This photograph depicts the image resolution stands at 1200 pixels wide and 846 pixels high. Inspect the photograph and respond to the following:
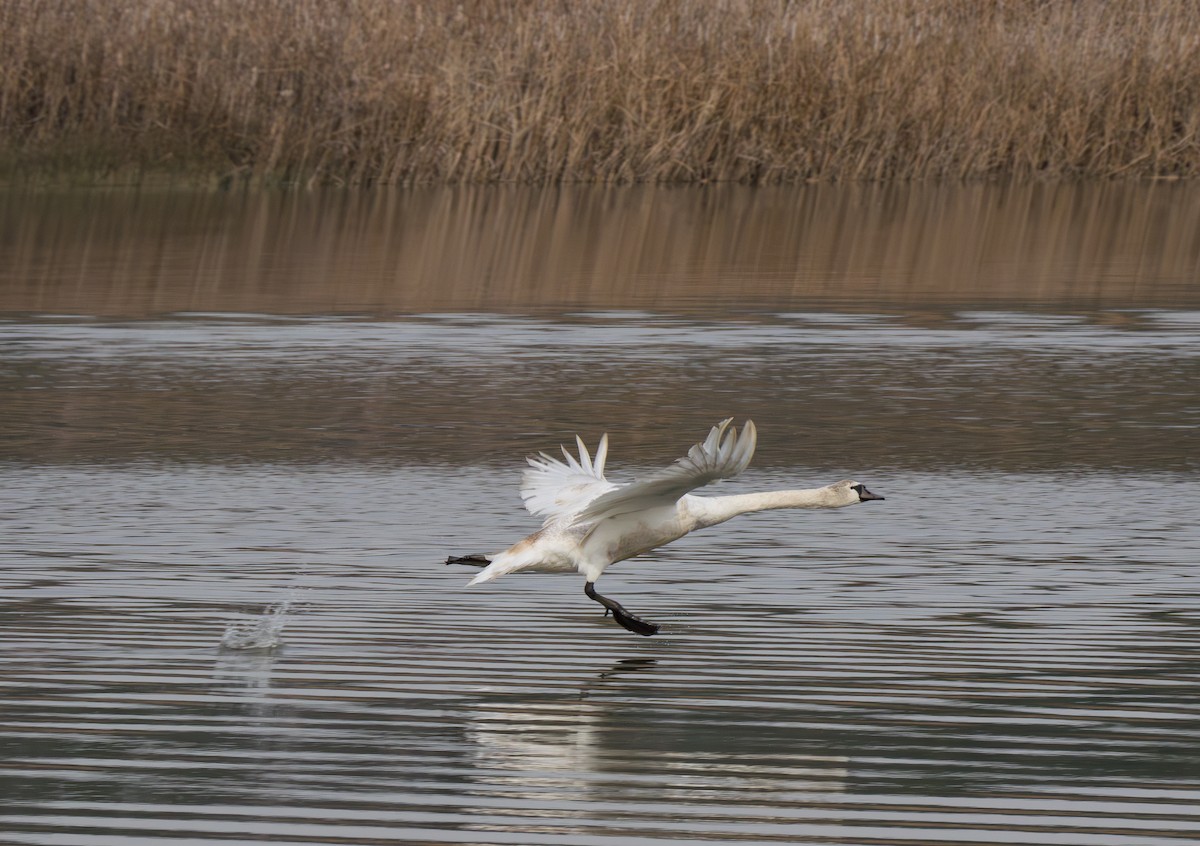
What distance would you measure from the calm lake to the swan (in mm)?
194

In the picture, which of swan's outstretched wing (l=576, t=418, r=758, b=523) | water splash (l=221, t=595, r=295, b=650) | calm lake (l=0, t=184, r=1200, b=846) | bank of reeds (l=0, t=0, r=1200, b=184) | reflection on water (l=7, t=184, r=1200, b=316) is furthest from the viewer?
bank of reeds (l=0, t=0, r=1200, b=184)

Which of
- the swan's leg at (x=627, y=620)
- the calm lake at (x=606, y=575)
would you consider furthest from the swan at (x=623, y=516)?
the calm lake at (x=606, y=575)

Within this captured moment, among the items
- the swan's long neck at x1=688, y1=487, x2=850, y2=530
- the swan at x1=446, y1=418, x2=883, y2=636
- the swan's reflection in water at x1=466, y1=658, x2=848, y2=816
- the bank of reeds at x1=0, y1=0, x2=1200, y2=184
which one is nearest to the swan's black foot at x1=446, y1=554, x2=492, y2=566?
the swan at x1=446, y1=418, x2=883, y2=636

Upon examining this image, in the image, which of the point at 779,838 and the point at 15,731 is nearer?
the point at 779,838

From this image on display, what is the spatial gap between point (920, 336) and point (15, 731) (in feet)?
30.4

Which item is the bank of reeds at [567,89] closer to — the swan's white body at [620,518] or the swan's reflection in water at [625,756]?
the swan's white body at [620,518]

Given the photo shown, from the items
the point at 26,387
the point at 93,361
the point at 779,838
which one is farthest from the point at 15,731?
the point at 93,361

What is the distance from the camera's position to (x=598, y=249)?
65.2ft

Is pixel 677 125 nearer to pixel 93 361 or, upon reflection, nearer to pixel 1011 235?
pixel 1011 235

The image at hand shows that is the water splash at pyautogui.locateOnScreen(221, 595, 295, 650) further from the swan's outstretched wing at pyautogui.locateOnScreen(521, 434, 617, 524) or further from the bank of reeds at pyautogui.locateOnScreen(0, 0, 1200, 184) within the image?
the bank of reeds at pyautogui.locateOnScreen(0, 0, 1200, 184)

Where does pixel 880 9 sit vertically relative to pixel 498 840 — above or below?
above

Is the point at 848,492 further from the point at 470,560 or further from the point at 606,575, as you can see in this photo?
the point at 470,560

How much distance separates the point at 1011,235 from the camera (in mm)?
20812

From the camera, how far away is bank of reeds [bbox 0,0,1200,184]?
25359mm
